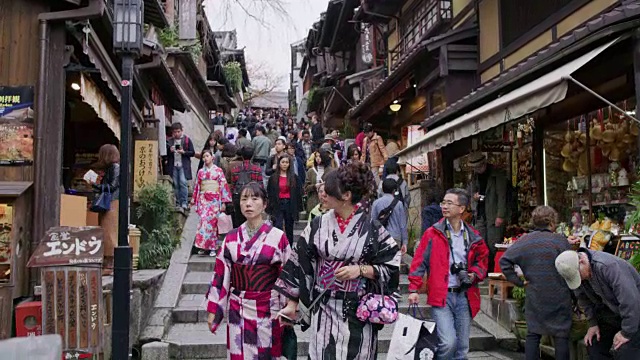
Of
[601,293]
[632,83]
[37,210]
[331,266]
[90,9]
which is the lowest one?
[601,293]

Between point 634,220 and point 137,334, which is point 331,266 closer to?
point 634,220

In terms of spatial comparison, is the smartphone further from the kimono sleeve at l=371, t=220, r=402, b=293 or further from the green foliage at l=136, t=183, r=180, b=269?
the green foliage at l=136, t=183, r=180, b=269

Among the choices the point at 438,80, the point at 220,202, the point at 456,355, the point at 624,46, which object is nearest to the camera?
the point at 456,355

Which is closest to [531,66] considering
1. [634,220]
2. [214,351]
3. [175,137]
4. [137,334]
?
[634,220]

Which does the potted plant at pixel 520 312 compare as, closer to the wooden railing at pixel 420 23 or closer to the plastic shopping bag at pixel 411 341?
the plastic shopping bag at pixel 411 341

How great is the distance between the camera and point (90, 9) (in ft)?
24.8

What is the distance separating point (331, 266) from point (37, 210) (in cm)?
452

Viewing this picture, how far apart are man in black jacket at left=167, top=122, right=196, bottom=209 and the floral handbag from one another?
10502mm

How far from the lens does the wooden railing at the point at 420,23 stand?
14359mm

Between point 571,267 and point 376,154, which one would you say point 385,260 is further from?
point 376,154

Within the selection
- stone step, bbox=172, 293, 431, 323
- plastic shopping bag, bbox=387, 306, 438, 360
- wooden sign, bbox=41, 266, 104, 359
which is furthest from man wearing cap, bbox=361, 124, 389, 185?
plastic shopping bag, bbox=387, 306, 438, 360

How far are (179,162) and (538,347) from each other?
33.4ft

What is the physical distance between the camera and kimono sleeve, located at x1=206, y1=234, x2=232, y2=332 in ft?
16.7

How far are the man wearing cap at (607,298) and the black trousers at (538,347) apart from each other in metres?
0.39
